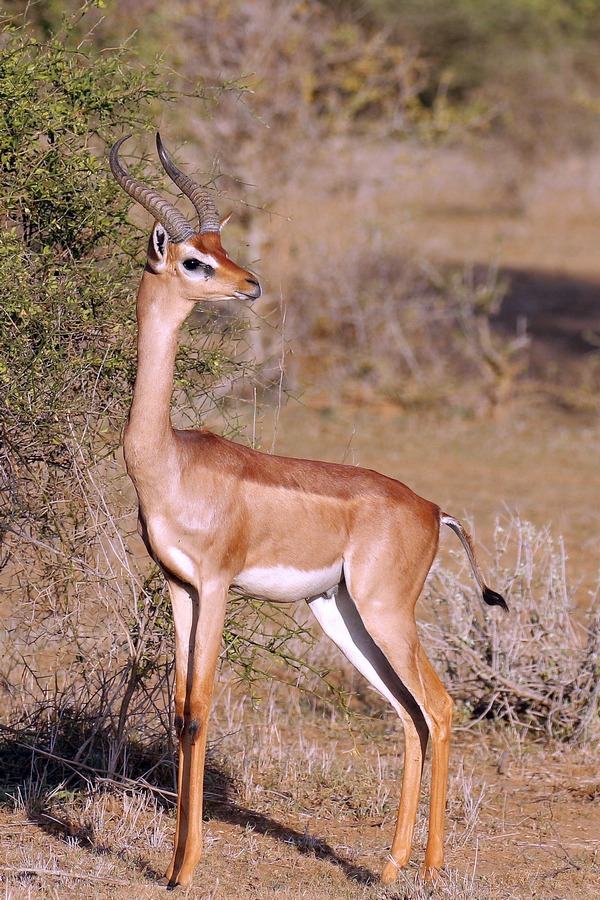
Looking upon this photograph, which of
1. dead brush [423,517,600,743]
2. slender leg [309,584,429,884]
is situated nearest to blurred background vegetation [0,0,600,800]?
slender leg [309,584,429,884]

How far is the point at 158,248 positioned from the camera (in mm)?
3801

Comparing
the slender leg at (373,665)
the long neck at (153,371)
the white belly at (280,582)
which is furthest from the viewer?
the slender leg at (373,665)

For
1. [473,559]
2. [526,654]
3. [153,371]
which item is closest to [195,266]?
[153,371]

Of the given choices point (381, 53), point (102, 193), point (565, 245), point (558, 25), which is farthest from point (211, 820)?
point (558, 25)

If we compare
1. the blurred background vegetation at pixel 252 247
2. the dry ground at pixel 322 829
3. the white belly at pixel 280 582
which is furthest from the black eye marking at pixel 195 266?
the dry ground at pixel 322 829

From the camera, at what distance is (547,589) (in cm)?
573

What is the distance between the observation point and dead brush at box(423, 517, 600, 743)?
18.5ft

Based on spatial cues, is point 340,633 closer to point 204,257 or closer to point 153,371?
point 153,371

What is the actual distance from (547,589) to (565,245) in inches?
762

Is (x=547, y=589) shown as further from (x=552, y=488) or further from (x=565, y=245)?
(x=565, y=245)

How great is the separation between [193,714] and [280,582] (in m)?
0.50

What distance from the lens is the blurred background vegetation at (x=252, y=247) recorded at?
4.66 metres

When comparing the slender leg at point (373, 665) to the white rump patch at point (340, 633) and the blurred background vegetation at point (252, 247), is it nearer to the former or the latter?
the white rump patch at point (340, 633)

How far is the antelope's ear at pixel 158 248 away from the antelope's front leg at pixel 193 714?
1.00 metres
